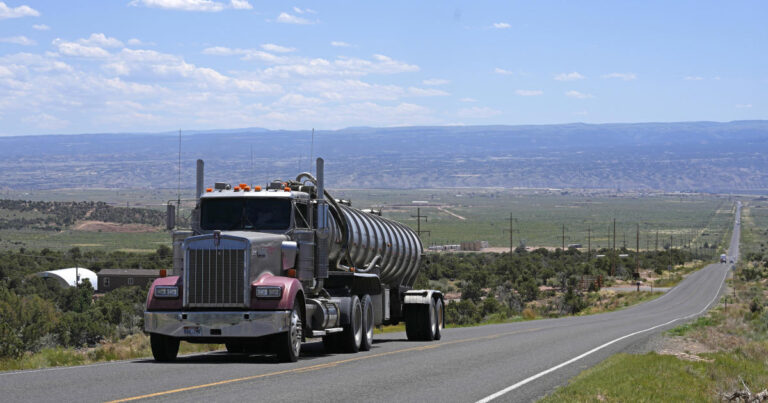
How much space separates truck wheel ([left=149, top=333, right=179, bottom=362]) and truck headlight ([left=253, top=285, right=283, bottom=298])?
193 centimetres

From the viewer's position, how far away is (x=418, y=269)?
105 ft

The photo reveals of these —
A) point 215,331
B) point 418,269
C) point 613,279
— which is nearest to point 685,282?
point 613,279

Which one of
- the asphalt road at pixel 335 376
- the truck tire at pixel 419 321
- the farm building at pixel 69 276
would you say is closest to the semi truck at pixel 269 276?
the asphalt road at pixel 335 376

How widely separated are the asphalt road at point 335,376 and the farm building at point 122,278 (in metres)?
55.3

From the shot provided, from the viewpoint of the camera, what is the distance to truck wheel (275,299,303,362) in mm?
18719

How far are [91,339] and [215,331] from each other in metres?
29.1

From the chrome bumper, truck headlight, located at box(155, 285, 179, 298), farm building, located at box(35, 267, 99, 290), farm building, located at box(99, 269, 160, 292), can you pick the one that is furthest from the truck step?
farm building, located at box(99, 269, 160, 292)

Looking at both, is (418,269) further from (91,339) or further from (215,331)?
(91,339)

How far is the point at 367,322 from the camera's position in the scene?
2353 cm

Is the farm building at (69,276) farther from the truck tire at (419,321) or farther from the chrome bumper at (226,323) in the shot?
the chrome bumper at (226,323)

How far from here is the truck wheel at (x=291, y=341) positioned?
18.7 meters

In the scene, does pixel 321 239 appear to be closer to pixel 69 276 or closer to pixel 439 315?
pixel 439 315

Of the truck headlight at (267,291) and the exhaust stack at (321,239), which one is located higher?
the exhaust stack at (321,239)


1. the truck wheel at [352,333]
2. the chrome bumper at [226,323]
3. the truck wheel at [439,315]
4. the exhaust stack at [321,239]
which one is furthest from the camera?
the truck wheel at [439,315]
